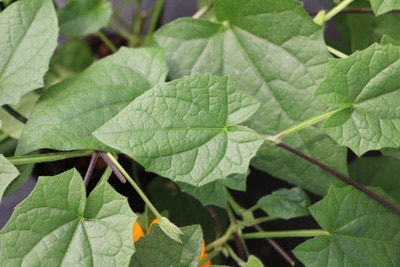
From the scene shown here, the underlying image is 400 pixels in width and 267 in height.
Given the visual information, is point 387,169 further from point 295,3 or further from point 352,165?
point 295,3

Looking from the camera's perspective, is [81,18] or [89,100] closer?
[89,100]

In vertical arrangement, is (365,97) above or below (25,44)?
below

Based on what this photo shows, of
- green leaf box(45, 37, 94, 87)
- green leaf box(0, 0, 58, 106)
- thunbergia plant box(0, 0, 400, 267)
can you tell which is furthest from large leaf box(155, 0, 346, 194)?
green leaf box(45, 37, 94, 87)

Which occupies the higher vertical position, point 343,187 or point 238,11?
point 238,11

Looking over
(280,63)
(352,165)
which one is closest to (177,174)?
(280,63)

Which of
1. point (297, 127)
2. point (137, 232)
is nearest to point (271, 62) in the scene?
point (297, 127)

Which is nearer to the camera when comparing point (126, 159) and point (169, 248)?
point (169, 248)

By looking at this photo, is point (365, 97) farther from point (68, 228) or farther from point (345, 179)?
point (68, 228)
